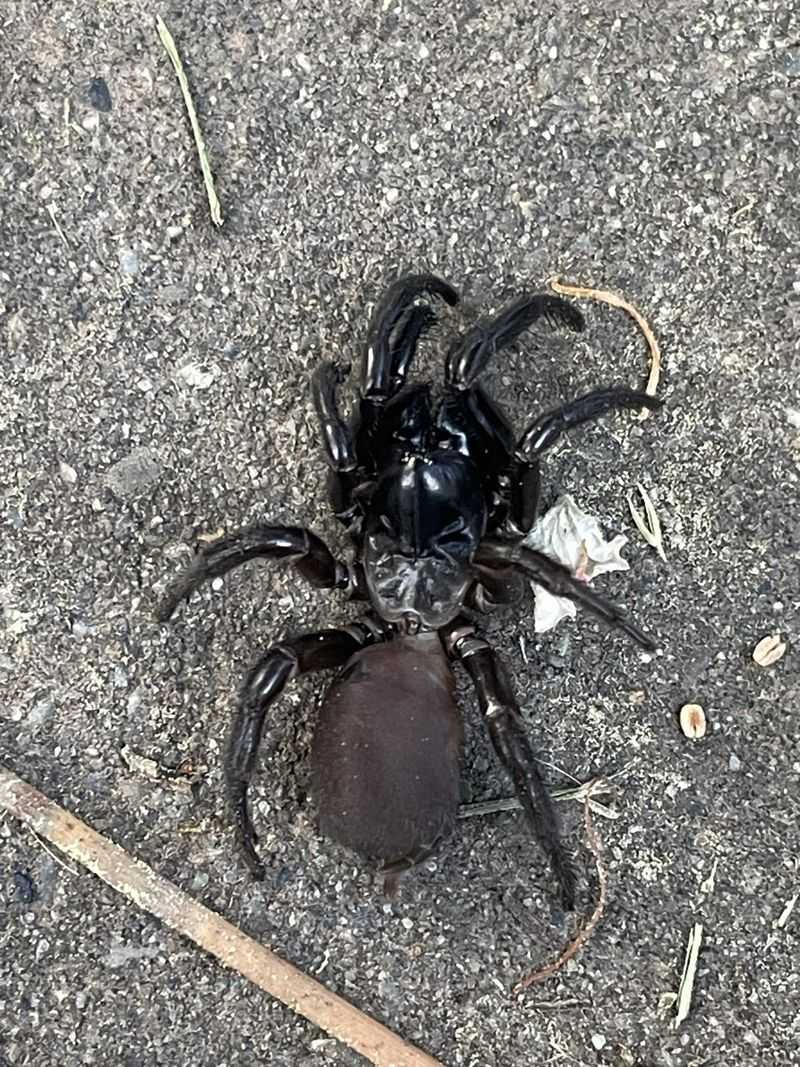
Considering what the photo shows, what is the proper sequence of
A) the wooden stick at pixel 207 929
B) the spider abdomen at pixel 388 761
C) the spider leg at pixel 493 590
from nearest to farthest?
1. the spider abdomen at pixel 388 761
2. the spider leg at pixel 493 590
3. the wooden stick at pixel 207 929

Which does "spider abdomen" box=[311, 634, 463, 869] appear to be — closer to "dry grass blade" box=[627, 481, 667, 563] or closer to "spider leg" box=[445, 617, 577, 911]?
"spider leg" box=[445, 617, 577, 911]

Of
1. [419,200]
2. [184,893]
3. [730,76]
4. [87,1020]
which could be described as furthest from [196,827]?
[730,76]

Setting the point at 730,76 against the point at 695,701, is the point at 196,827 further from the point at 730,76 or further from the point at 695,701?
the point at 730,76

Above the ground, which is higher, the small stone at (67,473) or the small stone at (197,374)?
the small stone at (197,374)

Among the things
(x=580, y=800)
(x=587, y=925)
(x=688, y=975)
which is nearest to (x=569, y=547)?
(x=580, y=800)

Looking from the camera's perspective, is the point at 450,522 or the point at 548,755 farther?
the point at 548,755

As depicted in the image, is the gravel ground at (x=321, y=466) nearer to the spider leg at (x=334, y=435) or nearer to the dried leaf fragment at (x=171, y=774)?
the dried leaf fragment at (x=171, y=774)

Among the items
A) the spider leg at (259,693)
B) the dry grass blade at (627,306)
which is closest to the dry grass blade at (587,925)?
the spider leg at (259,693)
